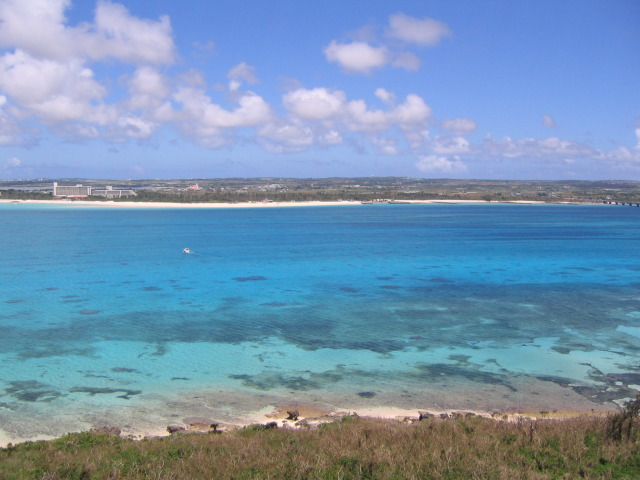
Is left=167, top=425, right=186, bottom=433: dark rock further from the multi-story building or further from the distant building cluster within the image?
the multi-story building

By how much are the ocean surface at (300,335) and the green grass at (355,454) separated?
2.43m

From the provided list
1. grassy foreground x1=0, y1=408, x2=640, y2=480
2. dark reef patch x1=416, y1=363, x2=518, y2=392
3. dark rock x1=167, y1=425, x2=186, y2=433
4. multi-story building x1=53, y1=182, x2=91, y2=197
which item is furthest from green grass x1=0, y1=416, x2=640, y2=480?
multi-story building x1=53, y1=182, x2=91, y2=197

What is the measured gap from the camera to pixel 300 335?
66.1ft

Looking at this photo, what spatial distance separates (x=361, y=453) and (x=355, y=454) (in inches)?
3.9

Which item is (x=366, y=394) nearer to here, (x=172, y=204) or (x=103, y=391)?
(x=103, y=391)

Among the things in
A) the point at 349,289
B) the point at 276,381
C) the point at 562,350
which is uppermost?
the point at 349,289

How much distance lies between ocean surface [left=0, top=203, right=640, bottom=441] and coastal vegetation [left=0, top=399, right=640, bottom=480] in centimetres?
234

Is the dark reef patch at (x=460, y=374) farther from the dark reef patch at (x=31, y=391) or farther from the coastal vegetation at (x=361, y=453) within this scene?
the dark reef patch at (x=31, y=391)

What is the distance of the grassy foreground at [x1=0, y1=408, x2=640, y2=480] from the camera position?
28.0 ft

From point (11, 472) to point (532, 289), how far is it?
25.7 meters

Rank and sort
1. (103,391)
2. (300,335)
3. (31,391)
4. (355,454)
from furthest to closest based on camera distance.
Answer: (300,335) → (103,391) → (31,391) → (355,454)

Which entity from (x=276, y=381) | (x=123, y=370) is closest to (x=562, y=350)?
(x=276, y=381)

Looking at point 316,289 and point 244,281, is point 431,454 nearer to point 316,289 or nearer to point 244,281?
point 316,289

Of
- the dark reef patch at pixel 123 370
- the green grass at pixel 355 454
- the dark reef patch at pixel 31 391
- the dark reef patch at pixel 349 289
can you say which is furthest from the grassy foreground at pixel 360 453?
the dark reef patch at pixel 349 289
